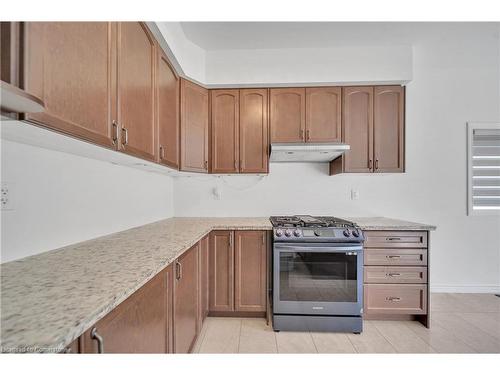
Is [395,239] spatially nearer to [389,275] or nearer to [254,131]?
[389,275]

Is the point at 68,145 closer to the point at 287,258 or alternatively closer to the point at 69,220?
the point at 69,220

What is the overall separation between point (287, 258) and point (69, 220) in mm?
1572

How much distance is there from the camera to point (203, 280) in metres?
2.00

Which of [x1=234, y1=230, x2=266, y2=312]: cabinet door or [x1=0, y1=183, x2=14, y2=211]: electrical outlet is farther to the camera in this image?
[x1=234, y1=230, x2=266, y2=312]: cabinet door

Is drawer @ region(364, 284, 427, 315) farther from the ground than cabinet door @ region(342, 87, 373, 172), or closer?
closer

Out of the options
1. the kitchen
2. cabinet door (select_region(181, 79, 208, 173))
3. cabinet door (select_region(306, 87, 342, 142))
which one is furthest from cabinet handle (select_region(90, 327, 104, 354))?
cabinet door (select_region(306, 87, 342, 142))

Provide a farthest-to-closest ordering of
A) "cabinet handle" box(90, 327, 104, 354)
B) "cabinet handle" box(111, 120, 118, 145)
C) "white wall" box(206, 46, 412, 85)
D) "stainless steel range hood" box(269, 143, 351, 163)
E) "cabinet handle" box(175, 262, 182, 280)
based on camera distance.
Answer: "white wall" box(206, 46, 412, 85) < "stainless steel range hood" box(269, 143, 351, 163) < "cabinet handle" box(175, 262, 182, 280) < "cabinet handle" box(111, 120, 118, 145) < "cabinet handle" box(90, 327, 104, 354)

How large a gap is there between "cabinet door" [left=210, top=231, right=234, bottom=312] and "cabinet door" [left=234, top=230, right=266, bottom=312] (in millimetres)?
46

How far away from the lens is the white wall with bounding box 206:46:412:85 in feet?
7.69

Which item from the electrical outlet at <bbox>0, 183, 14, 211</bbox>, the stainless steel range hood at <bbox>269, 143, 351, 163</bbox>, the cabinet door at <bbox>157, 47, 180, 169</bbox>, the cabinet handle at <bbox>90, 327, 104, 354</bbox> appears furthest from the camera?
the stainless steel range hood at <bbox>269, 143, 351, 163</bbox>

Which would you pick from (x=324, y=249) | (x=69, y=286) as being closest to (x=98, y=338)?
(x=69, y=286)

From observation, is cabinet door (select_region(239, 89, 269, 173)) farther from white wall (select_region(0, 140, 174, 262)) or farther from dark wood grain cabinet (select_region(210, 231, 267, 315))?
white wall (select_region(0, 140, 174, 262))

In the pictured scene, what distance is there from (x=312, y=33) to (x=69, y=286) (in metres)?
2.50
